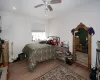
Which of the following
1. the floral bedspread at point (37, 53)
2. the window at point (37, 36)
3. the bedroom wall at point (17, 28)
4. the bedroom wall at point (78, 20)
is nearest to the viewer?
the bedroom wall at point (78, 20)

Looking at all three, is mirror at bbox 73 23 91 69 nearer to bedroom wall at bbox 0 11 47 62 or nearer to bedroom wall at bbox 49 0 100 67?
bedroom wall at bbox 49 0 100 67

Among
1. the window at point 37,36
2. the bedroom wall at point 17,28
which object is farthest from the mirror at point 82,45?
the bedroom wall at point 17,28

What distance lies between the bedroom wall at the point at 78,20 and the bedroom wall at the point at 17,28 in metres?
1.52

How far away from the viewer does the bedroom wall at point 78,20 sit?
2414mm

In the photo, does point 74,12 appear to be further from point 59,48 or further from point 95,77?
point 95,77

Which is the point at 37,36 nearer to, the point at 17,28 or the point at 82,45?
the point at 17,28

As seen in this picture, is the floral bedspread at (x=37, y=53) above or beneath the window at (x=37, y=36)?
beneath

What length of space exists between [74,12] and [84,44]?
1579 millimetres

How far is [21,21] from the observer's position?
12.2 ft

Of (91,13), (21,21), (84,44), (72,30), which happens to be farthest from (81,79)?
(21,21)

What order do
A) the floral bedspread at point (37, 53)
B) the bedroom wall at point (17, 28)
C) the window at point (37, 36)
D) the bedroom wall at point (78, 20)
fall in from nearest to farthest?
the bedroom wall at point (78, 20) → the floral bedspread at point (37, 53) → the bedroom wall at point (17, 28) → the window at point (37, 36)

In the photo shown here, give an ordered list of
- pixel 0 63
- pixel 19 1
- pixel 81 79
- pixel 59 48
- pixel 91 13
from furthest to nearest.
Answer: pixel 59 48
pixel 91 13
pixel 19 1
pixel 81 79
pixel 0 63

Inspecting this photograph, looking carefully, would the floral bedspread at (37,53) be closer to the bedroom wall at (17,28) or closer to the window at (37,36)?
the bedroom wall at (17,28)

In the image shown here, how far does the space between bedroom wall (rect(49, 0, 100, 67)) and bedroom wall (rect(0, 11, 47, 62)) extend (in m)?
1.52
